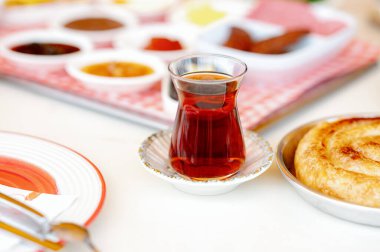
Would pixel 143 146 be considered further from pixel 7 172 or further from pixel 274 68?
pixel 274 68

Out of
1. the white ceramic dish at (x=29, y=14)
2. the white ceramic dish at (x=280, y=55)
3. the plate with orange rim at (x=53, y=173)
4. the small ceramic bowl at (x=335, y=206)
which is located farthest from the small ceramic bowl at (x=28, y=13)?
the small ceramic bowl at (x=335, y=206)

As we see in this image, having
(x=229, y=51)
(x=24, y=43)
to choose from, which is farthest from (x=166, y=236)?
(x=24, y=43)

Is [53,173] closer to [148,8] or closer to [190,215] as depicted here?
[190,215]

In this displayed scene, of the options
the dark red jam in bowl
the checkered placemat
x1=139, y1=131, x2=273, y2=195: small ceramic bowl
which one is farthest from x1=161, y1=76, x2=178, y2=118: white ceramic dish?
the dark red jam in bowl

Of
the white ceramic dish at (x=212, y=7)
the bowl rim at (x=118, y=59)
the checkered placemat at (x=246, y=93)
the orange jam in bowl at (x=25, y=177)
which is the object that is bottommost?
the checkered placemat at (x=246, y=93)

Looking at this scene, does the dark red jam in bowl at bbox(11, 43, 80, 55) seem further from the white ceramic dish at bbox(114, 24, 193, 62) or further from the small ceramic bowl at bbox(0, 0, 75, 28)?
the small ceramic bowl at bbox(0, 0, 75, 28)

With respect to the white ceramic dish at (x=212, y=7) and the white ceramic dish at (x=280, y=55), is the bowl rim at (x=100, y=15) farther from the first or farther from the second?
the white ceramic dish at (x=280, y=55)

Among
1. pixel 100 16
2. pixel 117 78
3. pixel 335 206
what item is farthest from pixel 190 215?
pixel 100 16
